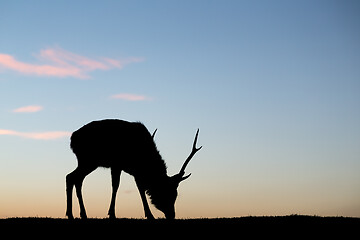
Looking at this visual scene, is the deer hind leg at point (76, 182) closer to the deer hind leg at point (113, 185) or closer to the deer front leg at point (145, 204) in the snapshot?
the deer hind leg at point (113, 185)

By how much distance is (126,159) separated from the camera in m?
19.2

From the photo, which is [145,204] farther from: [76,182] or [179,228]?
[179,228]

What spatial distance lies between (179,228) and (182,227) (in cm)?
15

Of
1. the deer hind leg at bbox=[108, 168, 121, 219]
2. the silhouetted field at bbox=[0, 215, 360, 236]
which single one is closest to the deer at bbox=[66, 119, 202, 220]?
the deer hind leg at bbox=[108, 168, 121, 219]

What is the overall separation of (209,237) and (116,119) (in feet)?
24.8

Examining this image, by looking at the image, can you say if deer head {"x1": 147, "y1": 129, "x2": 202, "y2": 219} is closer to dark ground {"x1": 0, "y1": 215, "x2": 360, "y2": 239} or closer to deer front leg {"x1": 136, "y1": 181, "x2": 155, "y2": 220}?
deer front leg {"x1": 136, "y1": 181, "x2": 155, "y2": 220}

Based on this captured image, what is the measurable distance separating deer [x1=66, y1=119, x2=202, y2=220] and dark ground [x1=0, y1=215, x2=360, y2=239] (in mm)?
2896

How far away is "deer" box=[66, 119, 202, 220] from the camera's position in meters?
18.6

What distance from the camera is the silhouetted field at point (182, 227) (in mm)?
13656

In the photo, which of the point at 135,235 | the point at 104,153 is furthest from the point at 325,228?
the point at 104,153

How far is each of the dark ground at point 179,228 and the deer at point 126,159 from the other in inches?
114

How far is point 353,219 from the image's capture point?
1700cm

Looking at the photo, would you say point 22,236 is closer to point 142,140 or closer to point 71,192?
point 71,192

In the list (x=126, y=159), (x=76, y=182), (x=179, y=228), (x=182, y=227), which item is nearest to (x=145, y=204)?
(x=126, y=159)
